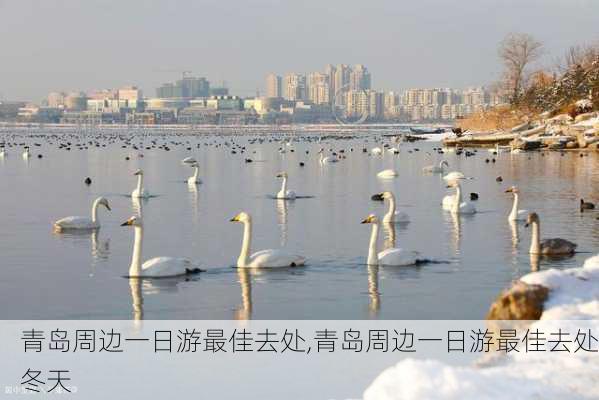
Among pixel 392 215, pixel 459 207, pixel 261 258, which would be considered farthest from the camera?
pixel 459 207

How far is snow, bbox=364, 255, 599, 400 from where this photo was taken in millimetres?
7055

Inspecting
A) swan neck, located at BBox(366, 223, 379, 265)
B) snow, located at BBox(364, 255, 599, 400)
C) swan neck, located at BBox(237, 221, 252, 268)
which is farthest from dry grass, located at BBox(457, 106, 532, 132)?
snow, located at BBox(364, 255, 599, 400)

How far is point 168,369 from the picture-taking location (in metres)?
10.3

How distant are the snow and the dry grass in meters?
71.6

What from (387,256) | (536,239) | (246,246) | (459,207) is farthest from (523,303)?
(459,207)

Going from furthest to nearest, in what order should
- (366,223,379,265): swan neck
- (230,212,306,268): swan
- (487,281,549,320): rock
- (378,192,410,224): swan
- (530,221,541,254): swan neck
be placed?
(378,192,410,224): swan → (530,221,541,254): swan neck → (366,223,379,265): swan neck → (230,212,306,268): swan → (487,281,549,320): rock

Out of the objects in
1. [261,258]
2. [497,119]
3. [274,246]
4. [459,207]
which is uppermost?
[497,119]

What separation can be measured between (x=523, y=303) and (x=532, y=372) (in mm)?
1833

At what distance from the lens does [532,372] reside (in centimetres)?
803

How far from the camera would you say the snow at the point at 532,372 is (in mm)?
7055

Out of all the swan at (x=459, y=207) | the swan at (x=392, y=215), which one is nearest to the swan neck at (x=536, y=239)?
the swan at (x=392, y=215)

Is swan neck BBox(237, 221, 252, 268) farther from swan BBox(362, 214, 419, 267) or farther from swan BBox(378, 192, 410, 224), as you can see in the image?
swan BBox(378, 192, 410, 224)

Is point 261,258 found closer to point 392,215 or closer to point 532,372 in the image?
point 392,215

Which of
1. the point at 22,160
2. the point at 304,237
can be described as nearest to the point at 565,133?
the point at 22,160
